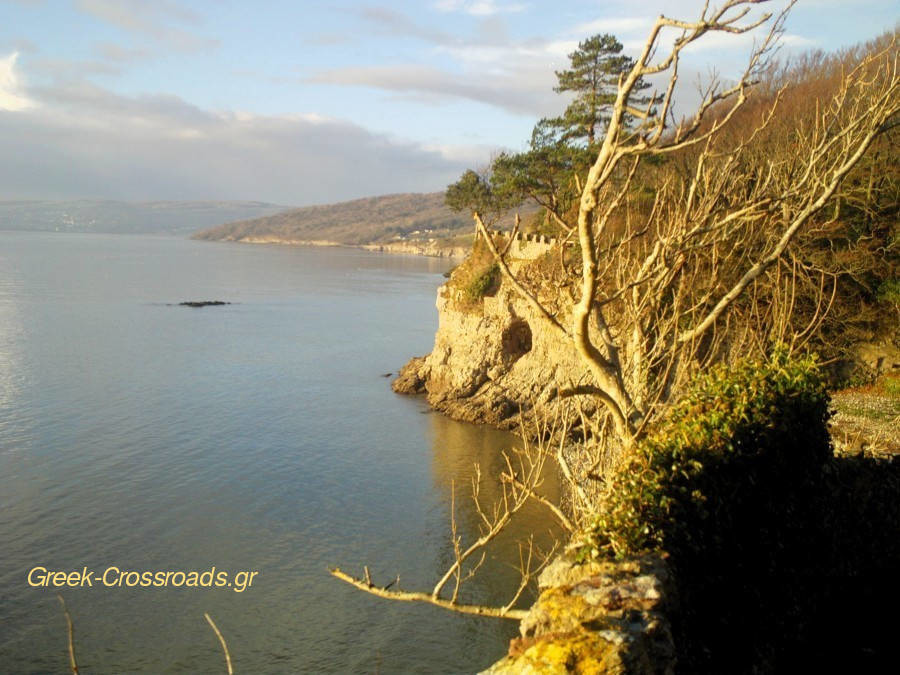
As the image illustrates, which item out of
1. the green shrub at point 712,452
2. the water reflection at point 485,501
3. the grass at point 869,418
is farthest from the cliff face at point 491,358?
the green shrub at point 712,452

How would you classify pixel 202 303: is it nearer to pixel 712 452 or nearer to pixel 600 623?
pixel 712 452

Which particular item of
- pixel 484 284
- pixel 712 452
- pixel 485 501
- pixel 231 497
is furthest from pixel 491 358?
pixel 712 452

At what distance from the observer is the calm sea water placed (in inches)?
677

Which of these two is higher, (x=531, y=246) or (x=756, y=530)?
(x=531, y=246)

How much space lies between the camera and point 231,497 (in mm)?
25812

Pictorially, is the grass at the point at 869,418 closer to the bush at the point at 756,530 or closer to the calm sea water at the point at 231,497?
the bush at the point at 756,530

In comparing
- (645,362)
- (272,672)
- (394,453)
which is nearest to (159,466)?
(394,453)

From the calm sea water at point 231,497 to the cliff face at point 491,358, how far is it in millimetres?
2224

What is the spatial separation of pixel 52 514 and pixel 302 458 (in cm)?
997

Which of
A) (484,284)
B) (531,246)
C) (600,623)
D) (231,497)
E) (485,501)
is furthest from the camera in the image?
(484,284)

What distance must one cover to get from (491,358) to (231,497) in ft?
63.0

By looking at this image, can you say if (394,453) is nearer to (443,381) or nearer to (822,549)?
(443,381)

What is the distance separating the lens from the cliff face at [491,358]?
38219 millimetres

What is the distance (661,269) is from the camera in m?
7.35
